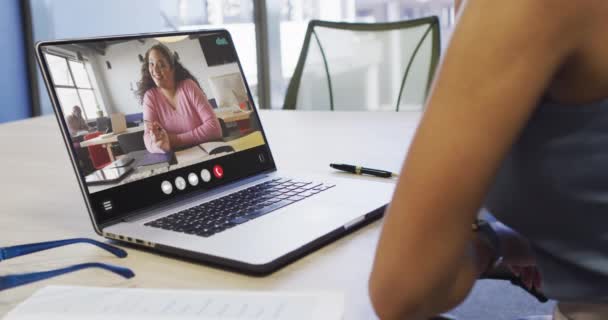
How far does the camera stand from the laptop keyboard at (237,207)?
816 millimetres

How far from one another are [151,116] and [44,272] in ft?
0.88

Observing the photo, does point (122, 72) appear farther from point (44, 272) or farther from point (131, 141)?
point (44, 272)

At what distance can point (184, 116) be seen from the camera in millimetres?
948

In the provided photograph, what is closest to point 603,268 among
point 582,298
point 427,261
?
point 582,298

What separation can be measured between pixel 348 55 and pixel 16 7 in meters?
2.74

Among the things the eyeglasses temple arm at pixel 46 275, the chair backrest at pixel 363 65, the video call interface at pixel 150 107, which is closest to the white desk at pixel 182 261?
the eyeglasses temple arm at pixel 46 275

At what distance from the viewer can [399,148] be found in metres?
1.31

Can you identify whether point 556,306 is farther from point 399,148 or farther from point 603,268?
A: point 399,148

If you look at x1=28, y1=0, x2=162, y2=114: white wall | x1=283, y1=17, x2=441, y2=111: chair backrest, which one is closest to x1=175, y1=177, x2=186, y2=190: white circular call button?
x1=283, y1=17, x2=441, y2=111: chair backrest

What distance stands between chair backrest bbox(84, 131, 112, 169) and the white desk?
9 cm

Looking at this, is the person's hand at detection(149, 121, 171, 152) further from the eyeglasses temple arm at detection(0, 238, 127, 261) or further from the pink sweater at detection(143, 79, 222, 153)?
the eyeglasses temple arm at detection(0, 238, 127, 261)

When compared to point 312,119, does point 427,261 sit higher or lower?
higher

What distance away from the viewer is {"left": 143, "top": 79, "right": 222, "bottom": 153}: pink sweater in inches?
36.2

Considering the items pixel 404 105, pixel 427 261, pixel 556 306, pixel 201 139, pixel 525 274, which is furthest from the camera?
pixel 404 105
